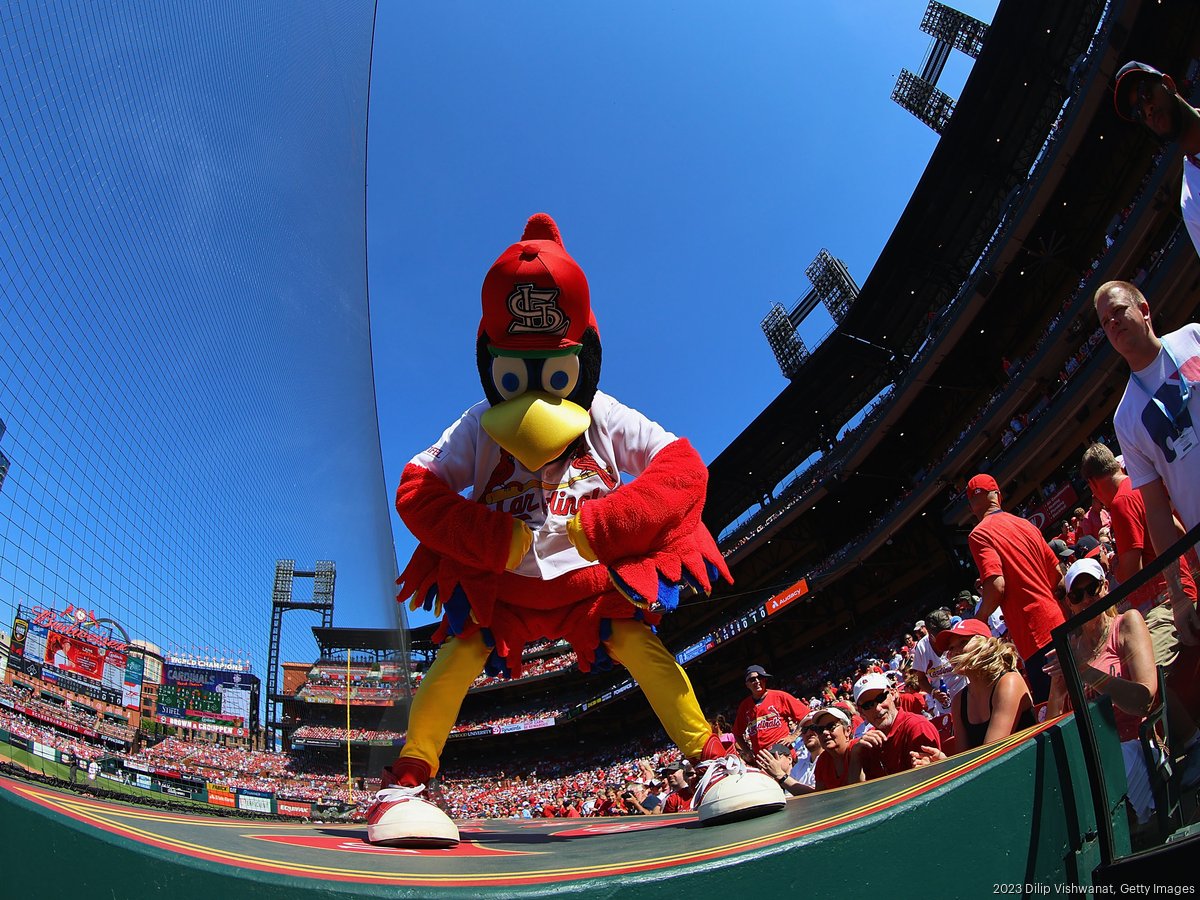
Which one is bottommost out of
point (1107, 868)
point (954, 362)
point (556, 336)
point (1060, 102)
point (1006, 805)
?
point (1107, 868)

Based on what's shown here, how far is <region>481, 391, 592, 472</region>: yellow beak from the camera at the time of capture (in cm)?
237

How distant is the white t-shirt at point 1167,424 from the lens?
1.98 metres

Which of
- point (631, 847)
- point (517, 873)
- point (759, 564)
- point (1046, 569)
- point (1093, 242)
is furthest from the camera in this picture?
point (759, 564)

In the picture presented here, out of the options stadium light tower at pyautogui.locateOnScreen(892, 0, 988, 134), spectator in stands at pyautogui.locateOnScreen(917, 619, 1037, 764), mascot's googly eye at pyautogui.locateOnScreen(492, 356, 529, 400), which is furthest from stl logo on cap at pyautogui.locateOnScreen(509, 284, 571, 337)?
stadium light tower at pyautogui.locateOnScreen(892, 0, 988, 134)

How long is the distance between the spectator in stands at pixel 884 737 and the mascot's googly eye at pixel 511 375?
7.08ft

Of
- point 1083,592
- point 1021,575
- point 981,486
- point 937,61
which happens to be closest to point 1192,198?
point 1083,592

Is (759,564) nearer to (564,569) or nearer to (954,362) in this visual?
(954,362)

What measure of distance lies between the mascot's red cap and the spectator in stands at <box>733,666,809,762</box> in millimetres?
3827

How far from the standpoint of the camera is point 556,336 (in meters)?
2.47

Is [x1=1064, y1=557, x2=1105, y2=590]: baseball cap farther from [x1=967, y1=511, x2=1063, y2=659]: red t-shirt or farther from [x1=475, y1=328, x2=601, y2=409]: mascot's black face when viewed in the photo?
[x1=475, y1=328, x2=601, y2=409]: mascot's black face

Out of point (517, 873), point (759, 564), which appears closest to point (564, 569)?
point (517, 873)

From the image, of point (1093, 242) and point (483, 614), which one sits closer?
point (483, 614)

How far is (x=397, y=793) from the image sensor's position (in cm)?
182

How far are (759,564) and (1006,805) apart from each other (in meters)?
24.3
